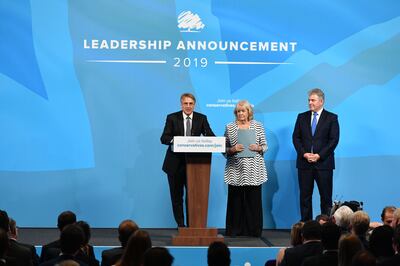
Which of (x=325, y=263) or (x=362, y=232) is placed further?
(x=362, y=232)

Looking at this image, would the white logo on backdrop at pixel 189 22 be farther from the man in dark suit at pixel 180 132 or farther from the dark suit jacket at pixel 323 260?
the dark suit jacket at pixel 323 260

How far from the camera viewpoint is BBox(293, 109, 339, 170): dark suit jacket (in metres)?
9.03

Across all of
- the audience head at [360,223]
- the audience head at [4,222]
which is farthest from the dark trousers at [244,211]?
the audience head at [4,222]

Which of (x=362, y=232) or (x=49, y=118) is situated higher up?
(x=49, y=118)

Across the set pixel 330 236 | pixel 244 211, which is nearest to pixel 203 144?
pixel 244 211

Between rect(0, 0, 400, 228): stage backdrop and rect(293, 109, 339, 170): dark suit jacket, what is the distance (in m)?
0.66

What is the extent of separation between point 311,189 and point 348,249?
15.6 ft

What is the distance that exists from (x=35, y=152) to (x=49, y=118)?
0.43 m

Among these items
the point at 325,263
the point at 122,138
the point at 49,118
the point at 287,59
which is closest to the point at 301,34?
the point at 287,59

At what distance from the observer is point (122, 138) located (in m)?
9.65

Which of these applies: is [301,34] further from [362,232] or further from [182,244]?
[362,232]

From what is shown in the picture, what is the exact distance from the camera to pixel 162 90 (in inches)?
381

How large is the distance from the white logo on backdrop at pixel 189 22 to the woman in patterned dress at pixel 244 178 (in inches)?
57.1

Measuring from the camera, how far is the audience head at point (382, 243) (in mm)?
4906
